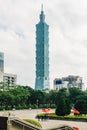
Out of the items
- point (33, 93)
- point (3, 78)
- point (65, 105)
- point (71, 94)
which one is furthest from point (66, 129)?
point (3, 78)

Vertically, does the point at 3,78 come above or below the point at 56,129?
above

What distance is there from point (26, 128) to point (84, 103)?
40.0 m

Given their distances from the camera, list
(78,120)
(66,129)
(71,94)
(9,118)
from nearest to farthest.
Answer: (9,118), (66,129), (78,120), (71,94)

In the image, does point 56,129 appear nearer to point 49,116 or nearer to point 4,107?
point 49,116

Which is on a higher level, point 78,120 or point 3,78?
point 3,78

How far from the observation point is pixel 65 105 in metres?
61.6

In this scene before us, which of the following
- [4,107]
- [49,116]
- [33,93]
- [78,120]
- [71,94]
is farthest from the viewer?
[71,94]

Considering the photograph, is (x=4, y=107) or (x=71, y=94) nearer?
(x=4, y=107)

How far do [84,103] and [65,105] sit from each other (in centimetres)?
423

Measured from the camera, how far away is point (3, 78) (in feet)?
625

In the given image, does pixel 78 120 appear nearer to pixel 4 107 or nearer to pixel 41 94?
pixel 4 107

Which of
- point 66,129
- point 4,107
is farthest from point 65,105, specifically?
point 4,107

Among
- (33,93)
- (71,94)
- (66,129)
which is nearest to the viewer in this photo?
(66,129)

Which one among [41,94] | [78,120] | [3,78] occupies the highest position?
[3,78]
